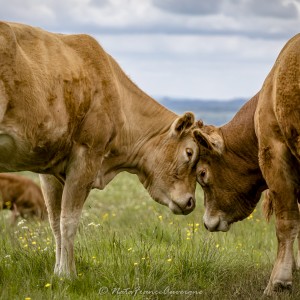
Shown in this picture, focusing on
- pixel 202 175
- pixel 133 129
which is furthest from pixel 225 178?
pixel 133 129

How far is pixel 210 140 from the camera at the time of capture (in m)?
9.34

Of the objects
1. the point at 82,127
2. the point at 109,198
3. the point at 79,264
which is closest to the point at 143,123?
the point at 82,127

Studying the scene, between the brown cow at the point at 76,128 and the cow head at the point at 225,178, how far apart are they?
0.55 feet

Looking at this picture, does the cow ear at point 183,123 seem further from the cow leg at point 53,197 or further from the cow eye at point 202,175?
the cow leg at point 53,197

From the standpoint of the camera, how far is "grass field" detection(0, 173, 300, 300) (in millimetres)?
7770

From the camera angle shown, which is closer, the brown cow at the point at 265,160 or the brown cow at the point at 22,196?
the brown cow at the point at 265,160

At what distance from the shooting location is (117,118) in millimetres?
8789

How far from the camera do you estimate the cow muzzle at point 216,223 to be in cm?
971

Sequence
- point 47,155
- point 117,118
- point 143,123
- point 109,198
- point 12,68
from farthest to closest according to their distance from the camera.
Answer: point 109,198 < point 143,123 < point 117,118 < point 47,155 < point 12,68

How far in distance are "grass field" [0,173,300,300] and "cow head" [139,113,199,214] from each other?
15.7 inches

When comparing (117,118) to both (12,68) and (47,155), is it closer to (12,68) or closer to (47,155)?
(47,155)

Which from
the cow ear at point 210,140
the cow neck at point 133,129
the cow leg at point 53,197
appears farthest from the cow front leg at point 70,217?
the cow ear at point 210,140

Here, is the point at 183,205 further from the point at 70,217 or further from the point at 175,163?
the point at 70,217

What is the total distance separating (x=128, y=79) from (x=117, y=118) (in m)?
0.72
